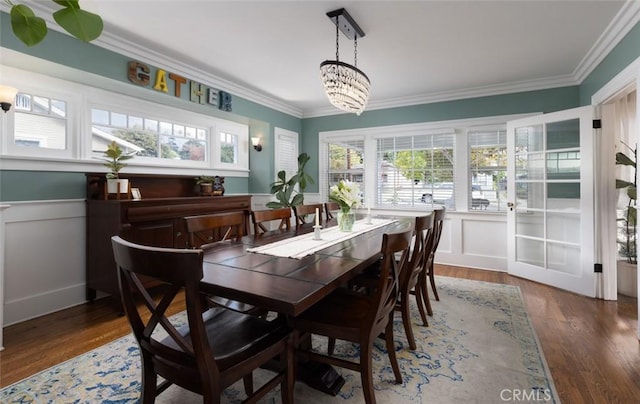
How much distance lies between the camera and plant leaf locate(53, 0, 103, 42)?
53cm

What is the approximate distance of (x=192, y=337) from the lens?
3.43 ft

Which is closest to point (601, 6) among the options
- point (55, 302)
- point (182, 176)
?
point (182, 176)

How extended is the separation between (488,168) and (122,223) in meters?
4.35

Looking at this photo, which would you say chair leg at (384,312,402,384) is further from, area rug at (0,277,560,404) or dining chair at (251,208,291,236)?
dining chair at (251,208,291,236)

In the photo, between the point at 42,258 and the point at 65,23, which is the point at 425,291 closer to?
the point at 65,23

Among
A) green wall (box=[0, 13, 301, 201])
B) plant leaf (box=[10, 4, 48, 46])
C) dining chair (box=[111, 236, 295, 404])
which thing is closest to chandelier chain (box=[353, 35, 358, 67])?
green wall (box=[0, 13, 301, 201])

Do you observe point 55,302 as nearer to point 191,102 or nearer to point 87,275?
point 87,275

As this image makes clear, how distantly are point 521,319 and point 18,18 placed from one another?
3.27m

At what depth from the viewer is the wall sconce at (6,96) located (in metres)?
2.29

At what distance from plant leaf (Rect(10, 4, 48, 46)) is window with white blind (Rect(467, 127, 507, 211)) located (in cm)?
461

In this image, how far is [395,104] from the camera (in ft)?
15.5

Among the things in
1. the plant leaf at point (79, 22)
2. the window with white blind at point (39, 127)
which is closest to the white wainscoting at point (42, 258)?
the window with white blind at point (39, 127)

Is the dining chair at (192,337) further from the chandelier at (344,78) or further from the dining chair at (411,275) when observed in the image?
the chandelier at (344,78)

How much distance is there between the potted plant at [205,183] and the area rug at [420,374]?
67.1 inches
